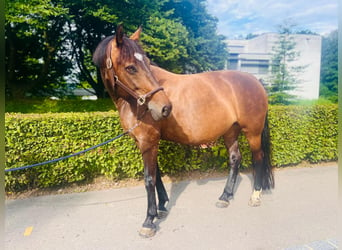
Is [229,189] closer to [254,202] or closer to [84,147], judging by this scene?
[254,202]

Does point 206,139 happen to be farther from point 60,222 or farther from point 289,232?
point 60,222

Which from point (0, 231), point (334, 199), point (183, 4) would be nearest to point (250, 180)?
point (334, 199)

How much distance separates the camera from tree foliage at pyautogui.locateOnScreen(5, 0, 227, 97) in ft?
25.7

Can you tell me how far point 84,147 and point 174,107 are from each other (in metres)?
1.82

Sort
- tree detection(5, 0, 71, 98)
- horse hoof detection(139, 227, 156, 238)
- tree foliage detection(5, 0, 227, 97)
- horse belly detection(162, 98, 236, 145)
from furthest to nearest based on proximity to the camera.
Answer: tree detection(5, 0, 71, 98) < tree foliage detection(5, 0, 227, 97) < horse belly detection(162, 98, 236, 145) < horse hoof detection(139, 227, 156, 238)

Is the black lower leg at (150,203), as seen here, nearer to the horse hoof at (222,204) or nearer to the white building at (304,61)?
the horse hoof at (222,204)

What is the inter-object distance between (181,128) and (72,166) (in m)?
2.00

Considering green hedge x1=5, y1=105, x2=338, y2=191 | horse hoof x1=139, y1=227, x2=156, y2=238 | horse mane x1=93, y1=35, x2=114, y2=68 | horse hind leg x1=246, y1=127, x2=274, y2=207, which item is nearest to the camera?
horse mane x1=93, y1=35, x2=114, y2=68

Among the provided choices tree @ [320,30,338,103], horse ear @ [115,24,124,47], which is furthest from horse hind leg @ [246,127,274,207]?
tree @ [320,30,338,103]

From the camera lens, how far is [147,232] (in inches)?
96.1

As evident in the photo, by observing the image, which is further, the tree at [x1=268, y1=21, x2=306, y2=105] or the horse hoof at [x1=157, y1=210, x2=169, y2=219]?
the tree at [x1=268, y1=21, x2=306, y2=105]

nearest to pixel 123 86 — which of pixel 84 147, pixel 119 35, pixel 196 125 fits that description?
pixel 119 35

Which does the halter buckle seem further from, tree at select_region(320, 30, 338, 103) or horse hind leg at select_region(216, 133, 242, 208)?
tree at select_region(320, 30, 338, 103)

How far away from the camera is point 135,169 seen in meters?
3.88
